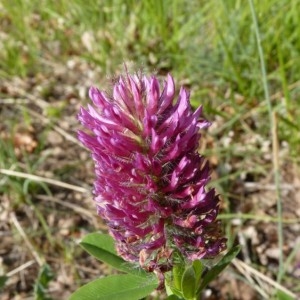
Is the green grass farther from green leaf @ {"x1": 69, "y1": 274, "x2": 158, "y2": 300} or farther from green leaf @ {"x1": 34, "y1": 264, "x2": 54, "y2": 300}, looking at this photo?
green leaf @ {"x1": 69, "y1": 274, "x2": 158, "y2": 300}

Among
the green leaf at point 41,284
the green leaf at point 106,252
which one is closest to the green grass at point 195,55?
the green leaf at point 41,284

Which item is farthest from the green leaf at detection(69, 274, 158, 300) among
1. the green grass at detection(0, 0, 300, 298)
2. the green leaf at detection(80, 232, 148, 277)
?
the green grass at detection(0, 0, 300, 298)

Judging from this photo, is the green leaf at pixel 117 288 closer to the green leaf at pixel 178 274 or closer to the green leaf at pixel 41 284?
the green leaf at pixel 178 274

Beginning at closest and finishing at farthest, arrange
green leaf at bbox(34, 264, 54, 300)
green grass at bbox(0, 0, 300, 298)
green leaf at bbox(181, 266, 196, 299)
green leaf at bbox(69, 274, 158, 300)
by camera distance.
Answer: green leaf at bbox(181, 266, 196, 299)
green leaf at bbox(69, 274, 158, 300)
green leaf at bbox(34, 264, 54, 300)
green grass at bbox(0, 0, 300, 298)

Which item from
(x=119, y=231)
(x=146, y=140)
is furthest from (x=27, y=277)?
(x=146, y=140)

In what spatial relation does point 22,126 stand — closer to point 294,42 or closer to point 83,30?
point 83,30

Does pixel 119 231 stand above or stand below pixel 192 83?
below

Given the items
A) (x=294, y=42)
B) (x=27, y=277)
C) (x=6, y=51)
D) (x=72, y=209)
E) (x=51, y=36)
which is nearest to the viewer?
(x=27, y=277)

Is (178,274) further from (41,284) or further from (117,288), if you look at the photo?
(41,284)
